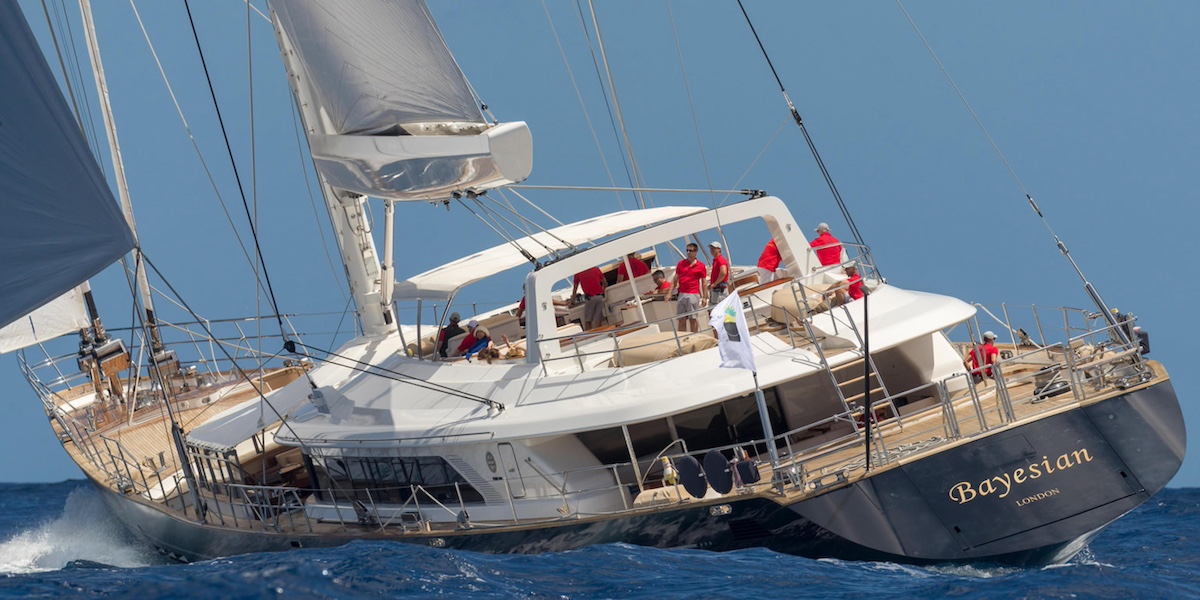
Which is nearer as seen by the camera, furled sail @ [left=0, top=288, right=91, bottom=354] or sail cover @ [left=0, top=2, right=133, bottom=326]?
sail cover @ [left=0, top=2, right=133, bottom=326]

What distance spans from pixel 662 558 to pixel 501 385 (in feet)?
8.35

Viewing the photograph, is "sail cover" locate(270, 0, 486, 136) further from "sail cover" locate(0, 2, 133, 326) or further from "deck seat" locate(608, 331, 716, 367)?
"sail cover" locate(0, 2, 133, 326)

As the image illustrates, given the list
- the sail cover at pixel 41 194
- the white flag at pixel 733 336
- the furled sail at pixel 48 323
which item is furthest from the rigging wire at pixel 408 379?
the furled sail at pixel 48 323

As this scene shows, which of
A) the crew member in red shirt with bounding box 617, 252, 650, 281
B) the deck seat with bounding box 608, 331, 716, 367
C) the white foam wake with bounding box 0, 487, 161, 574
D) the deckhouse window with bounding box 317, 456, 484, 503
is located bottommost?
the white foam wake with bounding box 0, 487, 161, 574

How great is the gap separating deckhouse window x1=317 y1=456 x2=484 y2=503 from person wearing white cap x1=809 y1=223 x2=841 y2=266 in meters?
4.68

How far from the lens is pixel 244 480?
15.3 meters

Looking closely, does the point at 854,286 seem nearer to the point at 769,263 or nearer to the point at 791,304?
the point at 791,304

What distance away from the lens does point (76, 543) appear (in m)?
17.5

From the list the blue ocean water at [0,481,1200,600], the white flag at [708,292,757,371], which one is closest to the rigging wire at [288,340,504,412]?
the blue ocean water at [0,481,1200,600]

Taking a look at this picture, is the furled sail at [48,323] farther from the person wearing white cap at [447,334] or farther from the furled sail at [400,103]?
the furled sail at [400,103]

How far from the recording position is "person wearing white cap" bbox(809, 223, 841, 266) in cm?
1474

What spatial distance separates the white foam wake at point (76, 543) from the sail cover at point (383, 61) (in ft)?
21.3

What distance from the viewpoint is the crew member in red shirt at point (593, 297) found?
1521 centimetres

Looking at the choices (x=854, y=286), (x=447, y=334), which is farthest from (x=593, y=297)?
(x=854, y=286)
